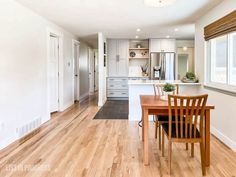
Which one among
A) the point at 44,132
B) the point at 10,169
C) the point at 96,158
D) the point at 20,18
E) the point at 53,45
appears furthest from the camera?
the point at 53,45

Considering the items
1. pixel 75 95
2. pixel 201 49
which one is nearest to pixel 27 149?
pixel 201 49

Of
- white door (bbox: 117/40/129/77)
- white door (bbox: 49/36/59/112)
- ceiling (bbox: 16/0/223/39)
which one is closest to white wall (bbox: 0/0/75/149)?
ceiling (bbox: 16/0/223/39)

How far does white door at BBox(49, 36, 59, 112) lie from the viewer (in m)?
5.69

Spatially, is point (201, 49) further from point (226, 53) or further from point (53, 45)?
point (53, 45)

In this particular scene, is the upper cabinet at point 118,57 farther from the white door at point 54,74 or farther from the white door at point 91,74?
the white door at point 54,74

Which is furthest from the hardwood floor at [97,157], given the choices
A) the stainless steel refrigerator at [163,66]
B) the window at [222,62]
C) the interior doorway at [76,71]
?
the stainless steel refrigerator at [163,66]

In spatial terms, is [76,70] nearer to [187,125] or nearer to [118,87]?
[118,87]

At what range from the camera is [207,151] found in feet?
8.84

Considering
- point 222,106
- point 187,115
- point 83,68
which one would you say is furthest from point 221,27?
point 83,68

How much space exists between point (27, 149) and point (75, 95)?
4.89m

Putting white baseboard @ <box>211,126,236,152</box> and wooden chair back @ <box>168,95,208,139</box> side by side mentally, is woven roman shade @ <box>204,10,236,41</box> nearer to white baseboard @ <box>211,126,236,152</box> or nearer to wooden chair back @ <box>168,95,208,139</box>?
wooden chair back @ <box>168,95,208,139</box>

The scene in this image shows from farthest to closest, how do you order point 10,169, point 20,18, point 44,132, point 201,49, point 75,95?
point 75,95 → point 201,49 → point 44,132 → point 20,18 → point 10,169

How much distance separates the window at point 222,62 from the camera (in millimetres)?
3486

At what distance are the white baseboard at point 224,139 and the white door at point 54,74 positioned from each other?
12.4 ft
